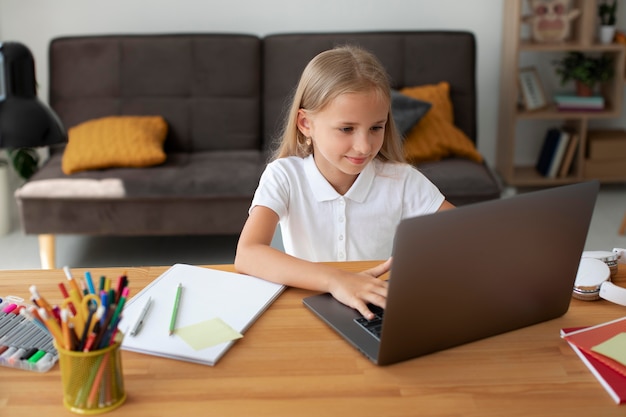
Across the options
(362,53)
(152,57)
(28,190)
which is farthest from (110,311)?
(152,57)

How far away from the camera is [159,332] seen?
1153mm

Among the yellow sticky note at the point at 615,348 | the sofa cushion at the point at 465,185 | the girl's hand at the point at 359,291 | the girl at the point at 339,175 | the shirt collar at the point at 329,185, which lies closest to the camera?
the yellow sticky note at the point at 615,348

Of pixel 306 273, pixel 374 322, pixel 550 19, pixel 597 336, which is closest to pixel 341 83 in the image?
pixel 306 273

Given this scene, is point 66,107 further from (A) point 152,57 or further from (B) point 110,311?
(B) point 110,311

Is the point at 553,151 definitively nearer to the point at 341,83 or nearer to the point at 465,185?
the point at 465,185

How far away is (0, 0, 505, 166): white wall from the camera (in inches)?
154

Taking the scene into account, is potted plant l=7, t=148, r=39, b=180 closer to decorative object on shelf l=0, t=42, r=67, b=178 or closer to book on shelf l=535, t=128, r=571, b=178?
book on shelf l=535, t=128, r=571, b=178

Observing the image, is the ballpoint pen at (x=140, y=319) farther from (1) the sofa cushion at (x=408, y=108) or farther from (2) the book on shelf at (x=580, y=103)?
(2) the book on shelf at (x=580, y=103)

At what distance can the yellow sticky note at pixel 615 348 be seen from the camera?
1.07m

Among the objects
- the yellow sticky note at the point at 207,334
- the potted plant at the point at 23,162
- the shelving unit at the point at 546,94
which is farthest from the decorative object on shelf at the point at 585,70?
the yellow sticky note at the point at 207,334

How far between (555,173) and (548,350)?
3.04 meters

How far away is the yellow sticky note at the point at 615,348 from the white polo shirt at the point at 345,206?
61 cm

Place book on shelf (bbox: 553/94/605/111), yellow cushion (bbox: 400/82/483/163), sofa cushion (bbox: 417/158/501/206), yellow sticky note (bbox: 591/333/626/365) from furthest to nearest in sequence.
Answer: book on shelf (bbox: 553/94/605/111), yellow cushion (bbox: 400/82/483/163), sofa cushion (bbox: 417/158/501/206), yellow sticky note (bbox: 591/333/626/365)

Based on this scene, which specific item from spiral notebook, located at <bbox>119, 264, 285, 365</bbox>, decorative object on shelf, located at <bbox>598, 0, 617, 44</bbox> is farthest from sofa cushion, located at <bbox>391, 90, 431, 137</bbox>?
spiral notebook, located at <bbox>119, 264, 285, 365</bbox>
